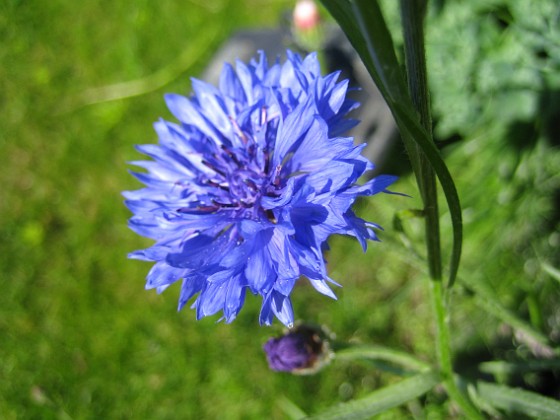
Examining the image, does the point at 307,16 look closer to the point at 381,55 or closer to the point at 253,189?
the point at 253,189

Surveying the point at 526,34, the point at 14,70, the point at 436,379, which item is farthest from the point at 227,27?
the point at 436,379

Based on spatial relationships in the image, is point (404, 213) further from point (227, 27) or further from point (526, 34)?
point (227, 27)

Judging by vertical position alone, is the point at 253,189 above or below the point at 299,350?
above

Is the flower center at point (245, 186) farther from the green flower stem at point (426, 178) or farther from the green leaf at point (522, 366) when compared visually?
the green leaf at point (522, 366)

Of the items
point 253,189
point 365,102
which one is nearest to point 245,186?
point 253,189

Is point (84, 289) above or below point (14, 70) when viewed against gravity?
below

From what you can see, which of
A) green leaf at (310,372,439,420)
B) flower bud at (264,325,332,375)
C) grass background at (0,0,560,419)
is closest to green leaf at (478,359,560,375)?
grass background at (0,0,560,419)

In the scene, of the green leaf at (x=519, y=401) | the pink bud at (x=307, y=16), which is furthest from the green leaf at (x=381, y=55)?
the pink bud at (x=307, y=16)

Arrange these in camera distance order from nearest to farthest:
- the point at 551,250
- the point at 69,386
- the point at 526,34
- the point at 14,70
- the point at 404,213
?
the point at 404,213 < the point at 526,34 < the point at 551,250 < the point at 69,386 < the point at 14,70
